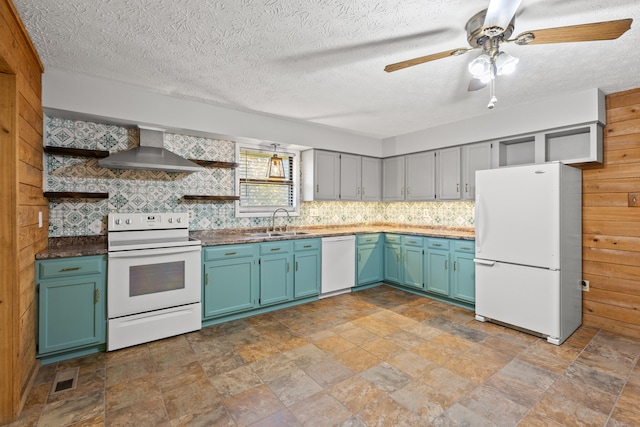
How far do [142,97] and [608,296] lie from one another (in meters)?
5.15

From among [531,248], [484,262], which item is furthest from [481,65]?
[484,262]

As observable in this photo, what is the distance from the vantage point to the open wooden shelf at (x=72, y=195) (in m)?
2.76

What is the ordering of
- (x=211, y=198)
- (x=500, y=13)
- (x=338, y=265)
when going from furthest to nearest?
1. (x=338, y=265)
2. (x=211, y=198)
3. (x=500, y=13)

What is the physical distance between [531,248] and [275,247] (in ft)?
8.82

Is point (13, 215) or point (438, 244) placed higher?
point (13, 215)

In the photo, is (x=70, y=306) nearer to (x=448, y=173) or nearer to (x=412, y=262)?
(x=412, y=262)

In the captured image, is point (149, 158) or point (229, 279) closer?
point (149, 158)

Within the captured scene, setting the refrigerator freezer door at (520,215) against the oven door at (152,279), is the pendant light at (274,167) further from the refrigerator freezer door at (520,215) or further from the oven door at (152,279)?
the refrigerator freezer door at (520,215)

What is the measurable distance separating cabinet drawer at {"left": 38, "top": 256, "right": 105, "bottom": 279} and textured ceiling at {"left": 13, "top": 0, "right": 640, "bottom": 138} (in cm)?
161

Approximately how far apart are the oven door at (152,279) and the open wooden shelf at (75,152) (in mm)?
1046

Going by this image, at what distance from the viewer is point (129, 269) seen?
2744 millimetres

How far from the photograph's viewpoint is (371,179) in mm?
5145

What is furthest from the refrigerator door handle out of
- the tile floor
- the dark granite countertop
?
the tile floor

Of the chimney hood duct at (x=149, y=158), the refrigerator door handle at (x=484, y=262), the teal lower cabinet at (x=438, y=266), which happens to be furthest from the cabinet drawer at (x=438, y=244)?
the chimney hood duct at (x=149, y=158)
